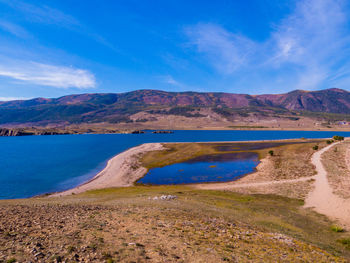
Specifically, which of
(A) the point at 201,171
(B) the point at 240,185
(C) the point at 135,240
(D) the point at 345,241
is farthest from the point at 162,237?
(A) the point at 201,171

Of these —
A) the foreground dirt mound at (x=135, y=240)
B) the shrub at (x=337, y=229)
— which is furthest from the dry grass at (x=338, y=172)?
the foreground dirt mound at (x=135, y=240)

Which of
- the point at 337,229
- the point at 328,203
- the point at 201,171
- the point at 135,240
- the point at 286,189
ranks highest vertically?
the point at 135,240

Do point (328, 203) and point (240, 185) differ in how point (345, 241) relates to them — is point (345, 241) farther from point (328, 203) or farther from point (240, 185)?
point (240, 185)

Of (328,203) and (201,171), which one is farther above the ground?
(328,203)

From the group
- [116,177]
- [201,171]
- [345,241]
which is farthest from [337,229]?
[116,177]

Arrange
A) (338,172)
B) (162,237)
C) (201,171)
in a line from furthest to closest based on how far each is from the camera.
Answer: (201,171) < (338,172) < (162,237)

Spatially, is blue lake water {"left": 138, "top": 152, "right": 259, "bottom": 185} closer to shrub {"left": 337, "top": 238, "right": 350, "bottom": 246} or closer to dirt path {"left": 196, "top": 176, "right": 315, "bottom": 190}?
dirt path {"left": 196, "top": 176, "right": 315, "bottom": 190}

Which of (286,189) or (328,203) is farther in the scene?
(286,189)

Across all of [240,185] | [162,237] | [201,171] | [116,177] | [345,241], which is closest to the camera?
[162,237]
